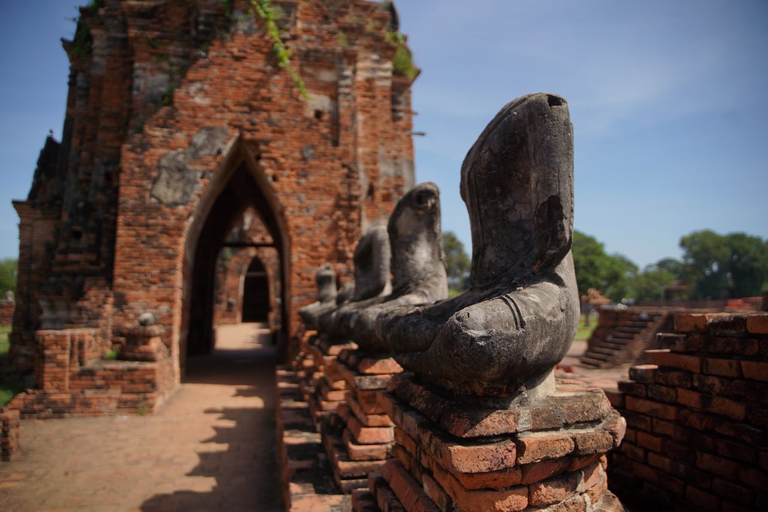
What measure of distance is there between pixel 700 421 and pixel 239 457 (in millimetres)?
4277

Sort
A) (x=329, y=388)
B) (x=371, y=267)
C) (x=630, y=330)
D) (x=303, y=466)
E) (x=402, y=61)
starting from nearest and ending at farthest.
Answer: (x=303, y=466) → (x=329, y=388) → (x=371, y=267) → (x=630, y=330) → (x=402, y=61)

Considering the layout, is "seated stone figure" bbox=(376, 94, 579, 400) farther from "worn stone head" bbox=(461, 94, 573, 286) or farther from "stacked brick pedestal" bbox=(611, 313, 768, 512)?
"stacked brick pedestal" bbox=(611, 313, 768, 512)

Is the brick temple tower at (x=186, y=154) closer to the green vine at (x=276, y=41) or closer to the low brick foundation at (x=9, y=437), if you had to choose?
the green vine at (x=276, y=41)

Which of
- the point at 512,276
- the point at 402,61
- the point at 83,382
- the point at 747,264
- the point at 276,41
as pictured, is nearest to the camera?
the point at 512,276

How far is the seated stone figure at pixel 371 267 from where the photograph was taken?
4.38m

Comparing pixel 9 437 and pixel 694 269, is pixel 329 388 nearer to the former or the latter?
pixel 9 437

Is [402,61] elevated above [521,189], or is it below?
above

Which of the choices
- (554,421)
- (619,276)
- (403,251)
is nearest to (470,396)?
(554,421)

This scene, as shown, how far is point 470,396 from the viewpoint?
185cm

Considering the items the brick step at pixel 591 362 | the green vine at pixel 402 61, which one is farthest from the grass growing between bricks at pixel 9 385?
the brick step at pixel 591 362

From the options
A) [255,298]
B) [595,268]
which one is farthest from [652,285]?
[255,298]

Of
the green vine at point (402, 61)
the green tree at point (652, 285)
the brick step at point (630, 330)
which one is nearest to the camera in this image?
the brick step at point (630, 330)

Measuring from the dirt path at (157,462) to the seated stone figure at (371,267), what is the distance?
63.6 inches

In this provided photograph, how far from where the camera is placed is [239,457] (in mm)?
5379
